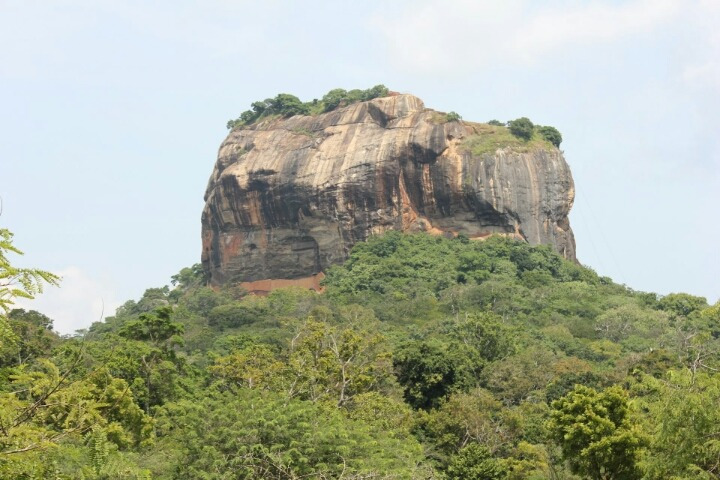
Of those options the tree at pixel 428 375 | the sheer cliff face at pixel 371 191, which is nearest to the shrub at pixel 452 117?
the sheer cliff face at pixel 371 191

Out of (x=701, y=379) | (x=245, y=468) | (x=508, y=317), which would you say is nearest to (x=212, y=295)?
(x=508, y=317)

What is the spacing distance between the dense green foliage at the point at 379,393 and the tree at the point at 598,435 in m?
0.05

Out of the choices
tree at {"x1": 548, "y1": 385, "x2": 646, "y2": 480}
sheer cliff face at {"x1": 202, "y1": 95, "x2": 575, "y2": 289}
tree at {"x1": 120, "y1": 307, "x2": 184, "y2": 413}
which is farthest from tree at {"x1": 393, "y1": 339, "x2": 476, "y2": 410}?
sheer cliff face at {"x1": 202, "y1": 95, "x2": 575, "y2": 289}

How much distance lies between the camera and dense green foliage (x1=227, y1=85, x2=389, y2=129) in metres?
75.6

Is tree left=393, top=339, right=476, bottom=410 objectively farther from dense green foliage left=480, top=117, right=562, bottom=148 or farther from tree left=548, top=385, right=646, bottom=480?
dense green foliage left=480, top=117, right=562, bottom=148

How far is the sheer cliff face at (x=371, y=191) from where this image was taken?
69.9m

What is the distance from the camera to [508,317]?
187ft

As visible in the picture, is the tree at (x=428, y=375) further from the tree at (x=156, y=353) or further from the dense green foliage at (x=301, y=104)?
the dense green foliage at (x=301, y=104)

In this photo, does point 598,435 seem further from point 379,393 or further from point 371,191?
point 371,191

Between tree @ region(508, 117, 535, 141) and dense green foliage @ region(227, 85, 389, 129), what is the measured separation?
8.87 m

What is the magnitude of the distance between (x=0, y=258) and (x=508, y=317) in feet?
Answer: 162

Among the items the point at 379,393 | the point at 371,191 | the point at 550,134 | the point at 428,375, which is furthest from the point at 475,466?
the point at 550,134

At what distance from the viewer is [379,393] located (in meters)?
30.4

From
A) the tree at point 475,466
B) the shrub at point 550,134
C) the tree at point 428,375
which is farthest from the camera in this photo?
the shrub at point 550,134
